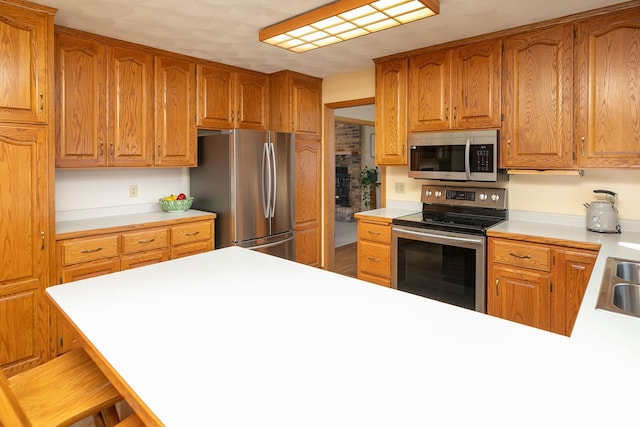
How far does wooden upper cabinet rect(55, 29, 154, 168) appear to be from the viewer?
2.87 meters

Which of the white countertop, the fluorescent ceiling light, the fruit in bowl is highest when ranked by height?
the fluorescent ceiling light

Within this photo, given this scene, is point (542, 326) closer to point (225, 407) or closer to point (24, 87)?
point (225, 407)

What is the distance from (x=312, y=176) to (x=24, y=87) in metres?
2.69

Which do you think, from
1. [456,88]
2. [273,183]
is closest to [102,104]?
[273,183]

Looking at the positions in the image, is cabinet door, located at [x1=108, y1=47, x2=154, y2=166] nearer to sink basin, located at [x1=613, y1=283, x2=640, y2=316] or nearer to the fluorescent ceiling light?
the fluorescent ceiling light

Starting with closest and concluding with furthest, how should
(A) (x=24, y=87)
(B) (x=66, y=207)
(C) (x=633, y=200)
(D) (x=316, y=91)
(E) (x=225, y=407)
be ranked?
(E) (x=225, y=407) < (A) (x=24, y=87) < (C) (x=633, y=200) < (B) (x=66, y=207) < (D) (x=316, y=91)

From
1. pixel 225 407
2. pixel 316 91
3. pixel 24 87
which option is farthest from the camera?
pixel 316 91

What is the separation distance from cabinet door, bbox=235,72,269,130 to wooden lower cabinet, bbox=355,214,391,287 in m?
1.56

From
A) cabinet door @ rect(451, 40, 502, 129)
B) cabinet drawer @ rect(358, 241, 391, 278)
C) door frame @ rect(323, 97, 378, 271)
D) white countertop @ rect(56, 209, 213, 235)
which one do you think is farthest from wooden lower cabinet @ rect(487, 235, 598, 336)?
white countertop @ rect(56, 209, 213, 235)

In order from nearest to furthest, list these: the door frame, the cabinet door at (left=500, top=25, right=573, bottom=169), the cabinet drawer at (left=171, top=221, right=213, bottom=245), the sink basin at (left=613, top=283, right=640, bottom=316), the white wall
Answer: the sink basin at (left=613, top=283, right=640, bottom=316), the cabinet door at (left=500, top=25, right=573, bottom=169), the white wall, the cabinet drawer at (left=171, top=221, right=213, bottom=245), the door frame

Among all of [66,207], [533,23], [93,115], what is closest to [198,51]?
[93,115]

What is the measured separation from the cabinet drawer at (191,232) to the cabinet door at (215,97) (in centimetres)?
96

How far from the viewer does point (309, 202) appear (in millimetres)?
4457

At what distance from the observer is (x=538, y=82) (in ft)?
9.23
